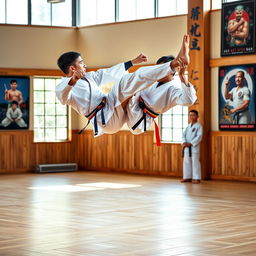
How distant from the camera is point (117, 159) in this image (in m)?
13.2

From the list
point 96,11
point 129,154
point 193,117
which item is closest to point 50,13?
point 96,11

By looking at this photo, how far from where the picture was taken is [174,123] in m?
12.4

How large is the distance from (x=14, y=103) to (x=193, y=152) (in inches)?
169

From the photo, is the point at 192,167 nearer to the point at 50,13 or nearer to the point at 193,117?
the point at 193,117

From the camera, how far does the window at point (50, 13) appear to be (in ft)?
44.0

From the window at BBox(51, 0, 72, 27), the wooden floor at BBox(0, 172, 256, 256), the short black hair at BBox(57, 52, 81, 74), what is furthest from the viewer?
the window at BBox(51, 0, 72, 27)

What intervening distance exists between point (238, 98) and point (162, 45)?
2.16 m

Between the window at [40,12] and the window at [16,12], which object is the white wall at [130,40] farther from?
the window at [16,12]

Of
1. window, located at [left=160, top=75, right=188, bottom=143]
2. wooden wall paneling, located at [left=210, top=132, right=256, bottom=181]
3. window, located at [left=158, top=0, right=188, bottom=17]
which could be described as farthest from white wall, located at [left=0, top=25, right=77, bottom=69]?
wooden wall paneling, located at [left=210, top=132, right=256, bottom=181]

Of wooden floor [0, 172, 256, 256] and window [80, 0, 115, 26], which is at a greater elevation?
window [80, 0, 115, 26]

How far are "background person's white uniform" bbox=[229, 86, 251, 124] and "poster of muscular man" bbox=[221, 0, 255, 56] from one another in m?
0.70

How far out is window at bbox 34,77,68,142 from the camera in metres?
13.4

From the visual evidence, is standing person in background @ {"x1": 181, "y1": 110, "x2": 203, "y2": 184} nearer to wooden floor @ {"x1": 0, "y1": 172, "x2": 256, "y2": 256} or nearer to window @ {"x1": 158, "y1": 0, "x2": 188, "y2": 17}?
wooden floor @ {"x1": 0, "y1": 172, "x2": 256, "y2": 256}

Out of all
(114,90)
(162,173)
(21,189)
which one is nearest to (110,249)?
(114,90)
